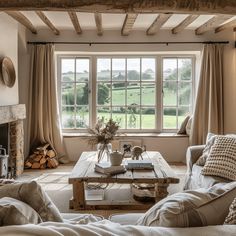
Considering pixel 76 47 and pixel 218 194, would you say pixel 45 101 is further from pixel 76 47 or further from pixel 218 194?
pixel 218 194

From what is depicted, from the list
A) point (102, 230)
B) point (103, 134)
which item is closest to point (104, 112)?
point (103, 134)

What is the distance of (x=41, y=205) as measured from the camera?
1604mm

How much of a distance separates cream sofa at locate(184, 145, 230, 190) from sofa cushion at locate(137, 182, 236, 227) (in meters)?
1.70

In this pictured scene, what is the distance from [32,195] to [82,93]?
493 cm

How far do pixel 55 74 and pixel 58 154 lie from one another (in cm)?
143

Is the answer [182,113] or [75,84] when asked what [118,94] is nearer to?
[75,84]

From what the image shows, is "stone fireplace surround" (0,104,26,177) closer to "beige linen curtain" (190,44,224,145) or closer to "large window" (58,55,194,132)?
"large window" (58,55,194,132)

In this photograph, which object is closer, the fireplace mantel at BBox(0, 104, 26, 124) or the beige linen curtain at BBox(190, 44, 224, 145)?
the fireplace mantel at BBox(0, 104, 26, 124)

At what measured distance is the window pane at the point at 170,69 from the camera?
6438mm

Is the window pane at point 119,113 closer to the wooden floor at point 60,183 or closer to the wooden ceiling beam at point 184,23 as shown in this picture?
the wooden floor at point 60,183

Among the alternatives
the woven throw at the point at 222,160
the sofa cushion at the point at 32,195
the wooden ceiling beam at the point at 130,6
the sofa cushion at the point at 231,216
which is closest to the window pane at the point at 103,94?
the woven throw at the point at 222,160

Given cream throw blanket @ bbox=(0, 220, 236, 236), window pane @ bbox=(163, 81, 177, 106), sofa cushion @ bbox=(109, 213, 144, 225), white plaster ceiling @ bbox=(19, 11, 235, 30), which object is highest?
white plaster ceiling @ bbox=(19, 11, 235, 30)

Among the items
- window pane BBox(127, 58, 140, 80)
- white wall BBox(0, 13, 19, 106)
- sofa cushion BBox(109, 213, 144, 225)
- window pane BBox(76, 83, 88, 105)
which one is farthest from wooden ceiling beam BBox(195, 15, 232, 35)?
sofa cushion BBox(109, 213, 144, 225)

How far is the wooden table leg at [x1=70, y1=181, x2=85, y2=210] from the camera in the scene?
328cm
